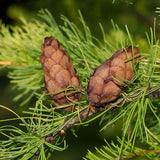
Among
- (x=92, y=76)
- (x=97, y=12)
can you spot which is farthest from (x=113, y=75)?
(x=97, y=12)

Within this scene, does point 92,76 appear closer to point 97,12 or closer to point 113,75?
point 113,75

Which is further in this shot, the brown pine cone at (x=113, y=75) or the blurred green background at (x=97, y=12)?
the blurred green background at (x=97, y=12)

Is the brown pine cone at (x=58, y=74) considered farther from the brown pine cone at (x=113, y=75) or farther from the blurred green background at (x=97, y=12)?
the blurred green background at (x=97, y=12)

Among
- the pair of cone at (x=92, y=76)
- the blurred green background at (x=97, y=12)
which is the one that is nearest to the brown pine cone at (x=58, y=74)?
the pair of cone at (x=92, y=76)

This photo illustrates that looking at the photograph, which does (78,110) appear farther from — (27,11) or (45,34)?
(27,11)

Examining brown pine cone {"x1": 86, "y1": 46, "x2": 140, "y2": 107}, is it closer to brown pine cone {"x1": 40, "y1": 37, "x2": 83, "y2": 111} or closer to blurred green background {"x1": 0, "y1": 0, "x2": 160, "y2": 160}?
brown pine cone {"x1": 40, "y1": 37, "x2": 83, "y2": 111}

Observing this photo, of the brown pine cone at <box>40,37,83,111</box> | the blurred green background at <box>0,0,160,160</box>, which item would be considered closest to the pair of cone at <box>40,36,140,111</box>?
the brown pine cone at <box>40,37,83,111</box>

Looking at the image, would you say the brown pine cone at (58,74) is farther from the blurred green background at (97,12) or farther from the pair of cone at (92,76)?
the blurred green background at (97,12)
